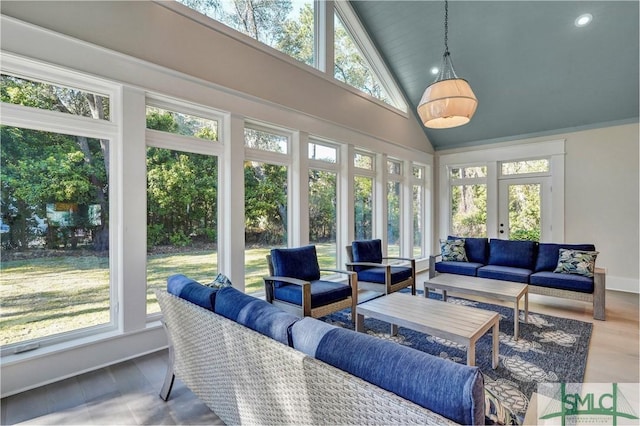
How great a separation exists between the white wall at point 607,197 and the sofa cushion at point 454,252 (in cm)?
212

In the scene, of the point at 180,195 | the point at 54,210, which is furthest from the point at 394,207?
the point at 54,210

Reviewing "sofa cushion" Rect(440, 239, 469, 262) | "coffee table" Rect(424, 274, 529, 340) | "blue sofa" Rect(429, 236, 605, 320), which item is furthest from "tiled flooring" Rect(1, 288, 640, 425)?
"sofa cushion" Rect(440, 239, 469, 262)

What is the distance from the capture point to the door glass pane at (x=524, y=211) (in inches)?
229

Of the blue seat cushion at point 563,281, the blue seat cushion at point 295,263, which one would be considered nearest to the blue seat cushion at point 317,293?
the blue seat cushion at point 295,263

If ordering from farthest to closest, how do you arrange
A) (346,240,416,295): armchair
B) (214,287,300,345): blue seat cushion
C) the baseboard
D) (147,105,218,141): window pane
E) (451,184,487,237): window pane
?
(451,184,487,237): window pane < the baseboard < (346,240,416,295): armchair < (147,105,218,141): window pane < (214,287,300,345): blue seat cushion

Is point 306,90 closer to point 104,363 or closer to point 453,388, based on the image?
point 104,363

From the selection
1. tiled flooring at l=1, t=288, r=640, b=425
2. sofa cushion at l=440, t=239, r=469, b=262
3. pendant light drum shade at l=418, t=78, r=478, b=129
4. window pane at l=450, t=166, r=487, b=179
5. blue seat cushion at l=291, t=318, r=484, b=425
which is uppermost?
pendant light drum shade at l=418, t=78, r=478, b=129

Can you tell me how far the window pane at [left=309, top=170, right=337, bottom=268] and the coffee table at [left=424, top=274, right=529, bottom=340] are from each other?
5.30 ft

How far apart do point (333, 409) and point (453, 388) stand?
16.2 inches

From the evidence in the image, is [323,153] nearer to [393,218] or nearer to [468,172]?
[393,218]

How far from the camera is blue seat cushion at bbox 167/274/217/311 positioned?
5.59 feet

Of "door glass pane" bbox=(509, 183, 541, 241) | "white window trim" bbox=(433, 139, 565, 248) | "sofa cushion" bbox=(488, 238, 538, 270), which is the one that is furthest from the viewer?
"door glass pane" bbox=(509, 183, 541, 241)

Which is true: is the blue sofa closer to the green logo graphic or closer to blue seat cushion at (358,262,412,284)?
blue seat cushion at (358,262,412,284)

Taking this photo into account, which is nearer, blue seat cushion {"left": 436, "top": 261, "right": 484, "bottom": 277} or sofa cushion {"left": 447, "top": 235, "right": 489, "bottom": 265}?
blue seat cushion {"left": 436, "top": 261, "right": 484, "bottom": 277}
